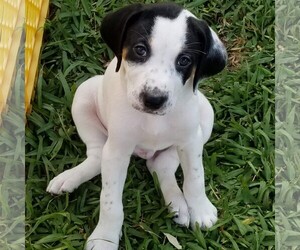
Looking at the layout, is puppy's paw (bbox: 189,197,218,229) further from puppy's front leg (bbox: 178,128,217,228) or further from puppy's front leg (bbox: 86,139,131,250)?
puppy's front leg (bbox: 86,139,131,250)

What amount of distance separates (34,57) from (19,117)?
0.50m

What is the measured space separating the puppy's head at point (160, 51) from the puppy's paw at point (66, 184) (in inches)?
34.9

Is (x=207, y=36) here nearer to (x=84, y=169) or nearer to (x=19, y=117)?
(x=84, y=169)

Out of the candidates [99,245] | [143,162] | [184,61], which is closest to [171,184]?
[143,162]

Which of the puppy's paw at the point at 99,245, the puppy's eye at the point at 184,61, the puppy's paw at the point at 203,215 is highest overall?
the puppy's eye at the point at 184,61

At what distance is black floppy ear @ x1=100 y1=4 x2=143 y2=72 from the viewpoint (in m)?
3.63

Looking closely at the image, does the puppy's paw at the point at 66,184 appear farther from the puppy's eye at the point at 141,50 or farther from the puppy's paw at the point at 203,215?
the puppy's eye at the point at 141,50

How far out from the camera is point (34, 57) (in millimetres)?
5027

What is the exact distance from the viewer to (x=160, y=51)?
3.49 metres

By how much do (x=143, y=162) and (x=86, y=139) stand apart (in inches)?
15.2

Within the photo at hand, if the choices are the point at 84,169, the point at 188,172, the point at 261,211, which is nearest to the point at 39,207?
the point at 84,169

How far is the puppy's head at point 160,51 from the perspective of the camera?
137 inches

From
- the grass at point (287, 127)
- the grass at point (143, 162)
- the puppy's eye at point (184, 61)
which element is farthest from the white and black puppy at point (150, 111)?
the grass at point (287, 127)

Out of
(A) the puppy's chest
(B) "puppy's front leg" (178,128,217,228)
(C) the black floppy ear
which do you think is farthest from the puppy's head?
(B) "puppy's front leg" (178,128,217,228)
